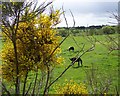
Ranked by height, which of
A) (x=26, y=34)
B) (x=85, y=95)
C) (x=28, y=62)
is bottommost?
(x=85, y=95)

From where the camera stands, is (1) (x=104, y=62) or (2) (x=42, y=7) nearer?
(2) (x=42, y=7)

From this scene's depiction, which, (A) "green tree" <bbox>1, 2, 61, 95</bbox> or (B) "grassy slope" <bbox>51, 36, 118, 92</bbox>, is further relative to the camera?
(B) "grassy slope" <bbox>51, 36, 118, 92</bbox>

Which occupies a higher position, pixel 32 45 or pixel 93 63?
pixel 32 45

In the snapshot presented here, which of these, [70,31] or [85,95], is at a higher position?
[70,31]

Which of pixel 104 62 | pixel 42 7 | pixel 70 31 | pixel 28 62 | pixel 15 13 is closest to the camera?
pixel 42 7

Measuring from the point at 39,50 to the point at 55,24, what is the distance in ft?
3.89

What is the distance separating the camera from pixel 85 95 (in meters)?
13.3

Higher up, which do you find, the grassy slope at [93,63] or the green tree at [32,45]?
the green tree at [32,45]

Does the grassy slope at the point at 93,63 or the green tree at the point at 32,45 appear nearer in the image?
the green tree at the point at 32,45

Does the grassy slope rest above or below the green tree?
below

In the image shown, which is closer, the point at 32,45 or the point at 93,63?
the point at 32,45

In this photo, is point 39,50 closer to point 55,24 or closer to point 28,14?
point 55,24

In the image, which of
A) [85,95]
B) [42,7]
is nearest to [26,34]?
[85,95]

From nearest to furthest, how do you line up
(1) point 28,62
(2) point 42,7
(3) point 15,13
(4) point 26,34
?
(2) point 42,7 < (3) point 15,13 < (4) point 26,34 < (1) point 28,62
